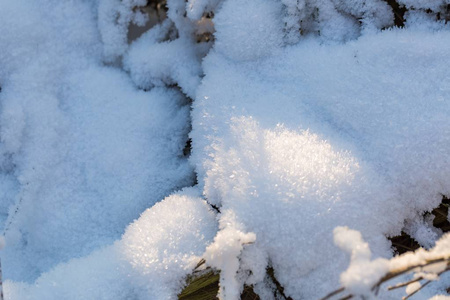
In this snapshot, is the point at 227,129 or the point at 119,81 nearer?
the point at 227,129

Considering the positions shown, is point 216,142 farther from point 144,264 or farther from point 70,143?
point 70,143

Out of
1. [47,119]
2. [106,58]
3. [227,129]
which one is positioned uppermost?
[106,58]

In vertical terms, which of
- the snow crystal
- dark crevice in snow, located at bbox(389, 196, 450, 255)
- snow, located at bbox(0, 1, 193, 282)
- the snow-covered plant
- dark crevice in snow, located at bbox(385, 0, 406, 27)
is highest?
snow, located at bbox(0, 1, 193, 282)

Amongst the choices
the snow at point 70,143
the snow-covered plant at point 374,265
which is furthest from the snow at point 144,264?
the snow-covered plant at point 374,265

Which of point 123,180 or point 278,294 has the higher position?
point 123,180

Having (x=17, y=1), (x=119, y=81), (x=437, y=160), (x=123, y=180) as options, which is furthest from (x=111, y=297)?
(x=17, y=1)

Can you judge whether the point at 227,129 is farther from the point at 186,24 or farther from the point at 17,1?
the point at 17,1

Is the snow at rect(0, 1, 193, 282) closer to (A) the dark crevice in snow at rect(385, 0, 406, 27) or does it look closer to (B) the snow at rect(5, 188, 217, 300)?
(B) the snow at rect(5, 188, 217, 300)

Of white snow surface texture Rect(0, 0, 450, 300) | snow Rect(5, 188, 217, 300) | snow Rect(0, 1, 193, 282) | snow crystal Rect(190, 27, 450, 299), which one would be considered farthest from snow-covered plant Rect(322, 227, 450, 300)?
snow Rect(0, 1, 193, 282)
